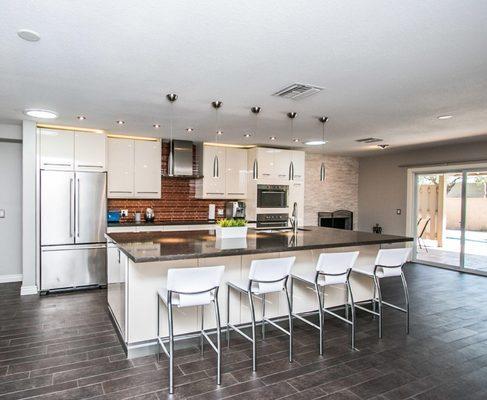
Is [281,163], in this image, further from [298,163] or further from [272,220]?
[272,220]

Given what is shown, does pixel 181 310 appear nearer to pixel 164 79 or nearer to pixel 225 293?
pixel 225 293

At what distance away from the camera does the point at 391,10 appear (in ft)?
6.24

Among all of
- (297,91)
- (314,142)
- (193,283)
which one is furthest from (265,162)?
(193,283)

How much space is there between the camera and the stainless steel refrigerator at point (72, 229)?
5070 millimetres

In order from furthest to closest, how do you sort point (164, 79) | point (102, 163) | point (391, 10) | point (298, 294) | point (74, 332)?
point (102, 163) < point (298, 294) < point (74, 332) < point (164, 79) < point (391, 10)

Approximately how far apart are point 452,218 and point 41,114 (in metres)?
7.60

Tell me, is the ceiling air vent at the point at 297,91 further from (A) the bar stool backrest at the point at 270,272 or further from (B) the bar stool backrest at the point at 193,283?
(B) the bar stool backrest at the point at 193,283

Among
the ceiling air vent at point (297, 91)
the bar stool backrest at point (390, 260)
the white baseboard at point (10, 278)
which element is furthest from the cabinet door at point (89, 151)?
the bar stool backrest at point (390, 260)

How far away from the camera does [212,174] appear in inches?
252

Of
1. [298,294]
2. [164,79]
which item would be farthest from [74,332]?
[164,79]

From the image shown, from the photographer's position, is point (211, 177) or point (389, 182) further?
point (389, 182)

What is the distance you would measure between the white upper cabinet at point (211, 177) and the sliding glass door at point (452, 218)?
445 centimetres

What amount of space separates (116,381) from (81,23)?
257cm

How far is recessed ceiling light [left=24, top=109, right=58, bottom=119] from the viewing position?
13.9ft
